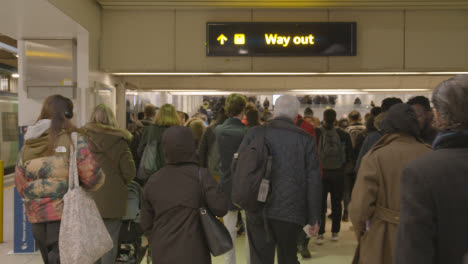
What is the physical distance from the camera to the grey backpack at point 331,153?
5551 millimetres

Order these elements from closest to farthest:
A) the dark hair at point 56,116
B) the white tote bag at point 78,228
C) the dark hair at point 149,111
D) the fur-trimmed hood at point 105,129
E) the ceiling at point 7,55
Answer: the white tote bag at point 78,228 → the dark hair at point 56,116 → the fur-trimmed hood at point 105,129 → the dark hair at point 149,111 → the ceiling at point 7,55

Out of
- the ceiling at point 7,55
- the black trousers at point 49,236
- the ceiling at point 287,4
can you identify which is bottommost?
the black trousers at point 49,236

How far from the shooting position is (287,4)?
211 inches

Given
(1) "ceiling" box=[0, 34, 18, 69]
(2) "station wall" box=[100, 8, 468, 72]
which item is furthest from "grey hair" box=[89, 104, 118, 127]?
(1) "ceiling" box=[0, 34, 18, 69]

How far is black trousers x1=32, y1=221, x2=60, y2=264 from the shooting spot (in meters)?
2.81

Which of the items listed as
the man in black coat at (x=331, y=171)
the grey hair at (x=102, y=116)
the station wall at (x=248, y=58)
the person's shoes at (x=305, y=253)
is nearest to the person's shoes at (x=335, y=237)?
the man in black coat at (x=331, y=171)

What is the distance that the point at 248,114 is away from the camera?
4.71 meters

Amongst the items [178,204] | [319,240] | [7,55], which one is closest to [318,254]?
[319,240]

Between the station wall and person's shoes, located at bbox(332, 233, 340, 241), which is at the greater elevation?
the station wall

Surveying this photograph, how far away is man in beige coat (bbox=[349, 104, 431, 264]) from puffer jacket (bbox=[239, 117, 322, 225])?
1.84 ft

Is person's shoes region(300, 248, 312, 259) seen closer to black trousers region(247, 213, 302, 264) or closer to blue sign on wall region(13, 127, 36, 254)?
black trousers region(247, 213, 302, 264)

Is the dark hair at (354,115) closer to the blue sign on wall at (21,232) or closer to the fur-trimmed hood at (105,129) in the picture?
the fur-trimmed hood at (105,129)

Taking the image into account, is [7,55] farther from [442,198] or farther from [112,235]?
[442,198]

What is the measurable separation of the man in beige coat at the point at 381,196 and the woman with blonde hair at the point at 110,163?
2.23 metres
